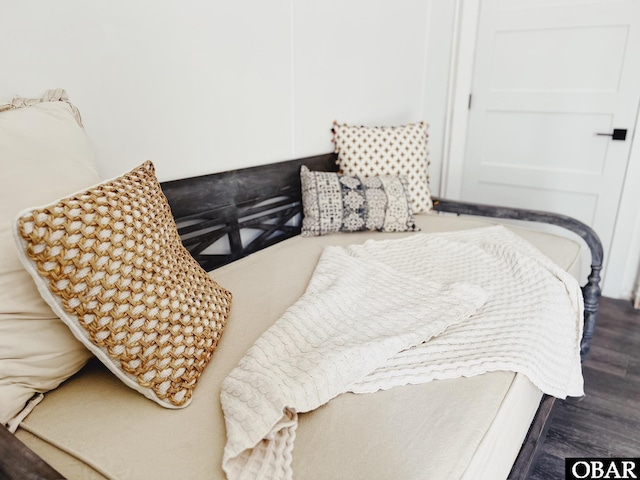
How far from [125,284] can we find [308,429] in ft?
1.40

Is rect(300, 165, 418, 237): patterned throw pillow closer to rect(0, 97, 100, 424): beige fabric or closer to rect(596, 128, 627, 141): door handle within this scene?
rect(0, 97, 100, 424): beige fabric

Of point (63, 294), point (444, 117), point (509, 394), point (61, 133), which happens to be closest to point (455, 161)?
point (444, 117)

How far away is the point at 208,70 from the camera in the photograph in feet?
4.96

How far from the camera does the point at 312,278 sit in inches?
52.7

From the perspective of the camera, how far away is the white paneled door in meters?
2.27

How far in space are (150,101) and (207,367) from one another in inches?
33.5

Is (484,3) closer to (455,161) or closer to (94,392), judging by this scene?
(455,161)

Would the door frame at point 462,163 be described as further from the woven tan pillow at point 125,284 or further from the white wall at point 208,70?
the woven tan pillow at point 125,284

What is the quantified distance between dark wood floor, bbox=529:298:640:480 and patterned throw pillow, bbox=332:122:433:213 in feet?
3.31

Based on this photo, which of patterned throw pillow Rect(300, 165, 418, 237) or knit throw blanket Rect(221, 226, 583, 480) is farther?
patterned throw pillow Rect(300, 165, 418, 237)

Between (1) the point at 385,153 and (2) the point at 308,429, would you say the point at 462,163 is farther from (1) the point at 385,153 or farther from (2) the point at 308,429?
(2) the point at 308,429

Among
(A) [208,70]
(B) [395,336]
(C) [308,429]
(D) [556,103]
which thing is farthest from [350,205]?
(D) [556,103]

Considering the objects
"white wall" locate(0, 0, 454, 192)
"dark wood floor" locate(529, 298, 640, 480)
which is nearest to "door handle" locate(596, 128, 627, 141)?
"dark wood floor" locate(529, 298, 640, 480)

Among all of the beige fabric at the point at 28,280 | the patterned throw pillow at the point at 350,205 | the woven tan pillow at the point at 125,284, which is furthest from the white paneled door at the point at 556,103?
the beige fabric at the point at 28,280
